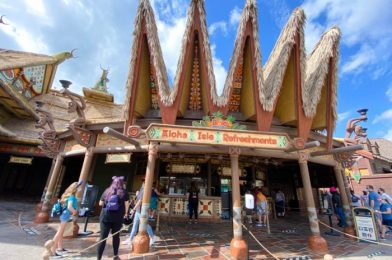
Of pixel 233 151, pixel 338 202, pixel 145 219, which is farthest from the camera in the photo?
pixel 338 202

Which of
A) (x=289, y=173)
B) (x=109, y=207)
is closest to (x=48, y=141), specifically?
(x=109, y=207)

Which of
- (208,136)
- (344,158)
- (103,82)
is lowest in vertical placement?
(208,136)

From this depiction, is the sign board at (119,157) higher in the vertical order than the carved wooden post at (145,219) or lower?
higher

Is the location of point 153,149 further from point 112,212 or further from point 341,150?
point 341,150

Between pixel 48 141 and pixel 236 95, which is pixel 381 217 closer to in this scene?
pixel 236 95

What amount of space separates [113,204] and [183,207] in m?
5.56

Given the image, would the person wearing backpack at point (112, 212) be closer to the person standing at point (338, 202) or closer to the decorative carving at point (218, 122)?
the decorative carving at point (218, 122)

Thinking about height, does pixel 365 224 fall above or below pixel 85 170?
below

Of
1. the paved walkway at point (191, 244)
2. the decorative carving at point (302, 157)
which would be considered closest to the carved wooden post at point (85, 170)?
the paved walkway at point (191, 244)

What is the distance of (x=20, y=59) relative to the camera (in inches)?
648

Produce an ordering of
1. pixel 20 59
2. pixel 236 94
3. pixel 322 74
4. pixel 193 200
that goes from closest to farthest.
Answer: pixel 322 74 → pixel 236 94 → pixel 193 200 → pixel 20 59

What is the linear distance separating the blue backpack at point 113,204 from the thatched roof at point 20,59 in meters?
15.7

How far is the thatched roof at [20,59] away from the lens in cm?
1458

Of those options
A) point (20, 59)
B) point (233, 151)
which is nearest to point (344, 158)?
point (233, 151)
